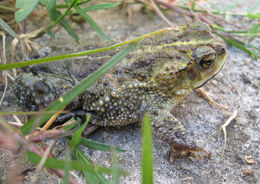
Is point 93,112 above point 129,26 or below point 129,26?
below

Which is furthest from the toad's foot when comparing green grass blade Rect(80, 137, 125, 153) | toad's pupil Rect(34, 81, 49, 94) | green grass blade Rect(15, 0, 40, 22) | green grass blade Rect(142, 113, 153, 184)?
green grass blade Rect(15, 0, 40, 22)

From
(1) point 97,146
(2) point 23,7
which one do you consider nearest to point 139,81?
(1) point 97,146

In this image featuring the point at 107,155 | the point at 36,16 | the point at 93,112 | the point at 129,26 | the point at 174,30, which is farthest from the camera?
the point at 129,26

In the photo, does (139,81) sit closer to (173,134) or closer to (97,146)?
(173,134)

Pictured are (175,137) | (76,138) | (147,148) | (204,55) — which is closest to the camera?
(147,148)

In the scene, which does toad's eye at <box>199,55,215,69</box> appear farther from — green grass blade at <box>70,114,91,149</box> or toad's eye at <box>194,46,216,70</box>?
green grass blade at <box>70,114,91,149</box>

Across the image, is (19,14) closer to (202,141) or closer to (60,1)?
(60,1)

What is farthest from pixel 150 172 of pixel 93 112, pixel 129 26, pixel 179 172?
pixel 129 26
